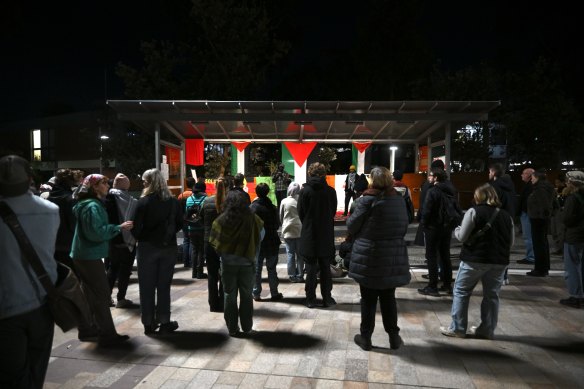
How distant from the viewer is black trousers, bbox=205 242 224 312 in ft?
17.5

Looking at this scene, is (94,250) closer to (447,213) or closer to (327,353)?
(327,353)

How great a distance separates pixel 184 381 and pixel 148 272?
135 centimetres

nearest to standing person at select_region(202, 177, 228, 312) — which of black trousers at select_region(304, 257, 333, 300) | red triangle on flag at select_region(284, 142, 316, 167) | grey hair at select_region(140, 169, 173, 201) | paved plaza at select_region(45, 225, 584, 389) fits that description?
paved plaza at select_region(45, 225, 584, 389)

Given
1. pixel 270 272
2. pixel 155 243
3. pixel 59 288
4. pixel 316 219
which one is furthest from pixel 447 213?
pixel 59 288

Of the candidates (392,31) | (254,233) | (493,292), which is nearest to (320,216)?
(254,233)

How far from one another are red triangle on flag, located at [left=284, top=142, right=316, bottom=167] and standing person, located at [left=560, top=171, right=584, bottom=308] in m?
8.91

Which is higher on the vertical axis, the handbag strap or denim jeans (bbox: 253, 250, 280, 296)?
the handbag strap

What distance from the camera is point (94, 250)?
429 cm

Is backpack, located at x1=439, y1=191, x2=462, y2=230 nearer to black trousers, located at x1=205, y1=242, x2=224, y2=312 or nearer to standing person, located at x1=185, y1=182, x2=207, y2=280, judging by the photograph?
black trousers, located at x1=205, y1=242, x2=224, y2=312

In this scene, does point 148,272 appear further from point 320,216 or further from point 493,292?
point 493,292

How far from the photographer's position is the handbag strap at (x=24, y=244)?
2273 millimetres

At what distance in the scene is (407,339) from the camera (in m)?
4.54

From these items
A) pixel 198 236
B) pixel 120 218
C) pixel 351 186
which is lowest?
pixel 198 236

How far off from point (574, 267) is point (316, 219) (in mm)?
3305
